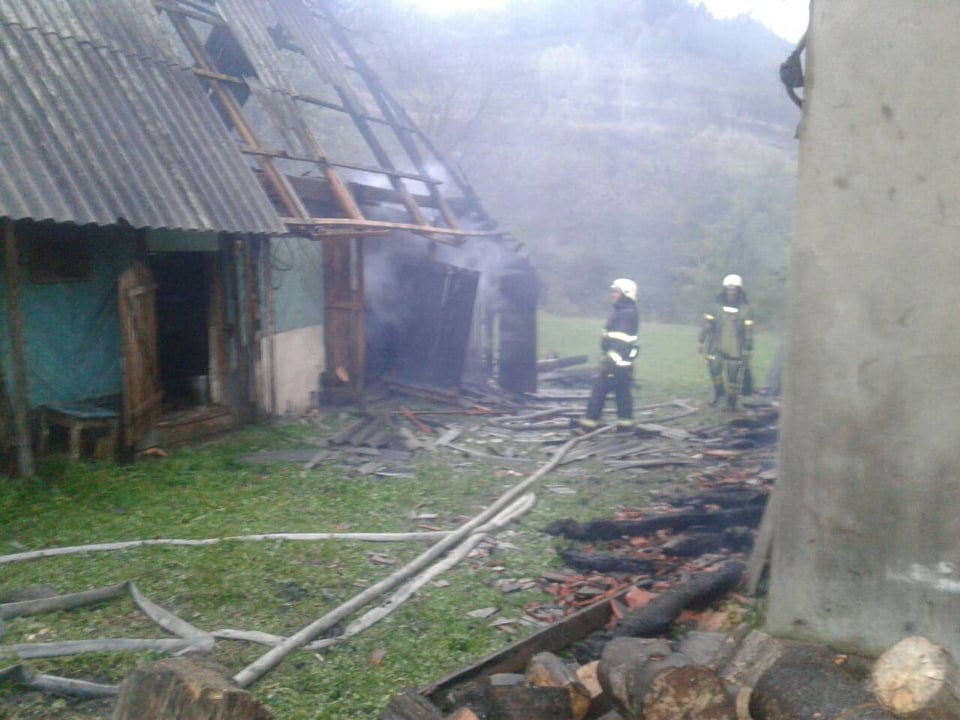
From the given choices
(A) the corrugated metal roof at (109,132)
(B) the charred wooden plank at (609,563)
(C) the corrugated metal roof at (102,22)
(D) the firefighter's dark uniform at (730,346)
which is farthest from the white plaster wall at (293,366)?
(D) the firefighter's dark uniform at (730,346)

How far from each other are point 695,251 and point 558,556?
76.0ft

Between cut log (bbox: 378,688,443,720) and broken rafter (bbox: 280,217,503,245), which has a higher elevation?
broken rafter (bbox: 280,217,503,245)

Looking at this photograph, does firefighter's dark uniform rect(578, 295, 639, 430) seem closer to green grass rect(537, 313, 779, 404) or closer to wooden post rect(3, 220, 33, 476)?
green grass rect(537, 313, 779, 404)

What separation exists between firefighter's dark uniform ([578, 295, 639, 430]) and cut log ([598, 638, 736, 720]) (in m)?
7.43

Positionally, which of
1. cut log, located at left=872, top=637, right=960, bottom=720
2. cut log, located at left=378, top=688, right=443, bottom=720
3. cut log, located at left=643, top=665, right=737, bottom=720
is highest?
cut log, located at left=872, top=637, right=960, bottom=720

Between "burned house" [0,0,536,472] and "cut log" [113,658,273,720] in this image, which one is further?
"burned house" [0,0,536,472]

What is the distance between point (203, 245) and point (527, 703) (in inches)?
304

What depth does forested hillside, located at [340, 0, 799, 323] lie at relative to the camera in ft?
86.5

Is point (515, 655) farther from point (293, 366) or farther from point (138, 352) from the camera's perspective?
point (293, 366)

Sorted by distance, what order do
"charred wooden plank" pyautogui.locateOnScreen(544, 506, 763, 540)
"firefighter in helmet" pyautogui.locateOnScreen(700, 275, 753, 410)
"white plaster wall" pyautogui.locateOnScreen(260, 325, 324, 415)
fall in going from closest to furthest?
1. "charred wooden plank" pyautogui.locateOnScreen(544, 506, 763, 540)
2. "white plaster wall" pyautogui.locateOnScreen(260, 325, 324, 415)
3. "firefighter in helmet" pyautogui.locateOnScreen(700, 275, 753, 410)

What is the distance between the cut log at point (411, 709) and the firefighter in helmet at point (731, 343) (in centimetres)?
999

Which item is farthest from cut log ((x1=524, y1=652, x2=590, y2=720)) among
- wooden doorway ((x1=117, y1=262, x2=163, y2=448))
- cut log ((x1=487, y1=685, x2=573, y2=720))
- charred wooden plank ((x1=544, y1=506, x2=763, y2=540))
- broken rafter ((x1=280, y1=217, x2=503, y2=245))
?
broken rafter ((x1=280, y1=217, x2=503, y2=245))

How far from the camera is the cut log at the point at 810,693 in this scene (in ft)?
11.0

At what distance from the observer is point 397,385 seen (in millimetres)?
12750
